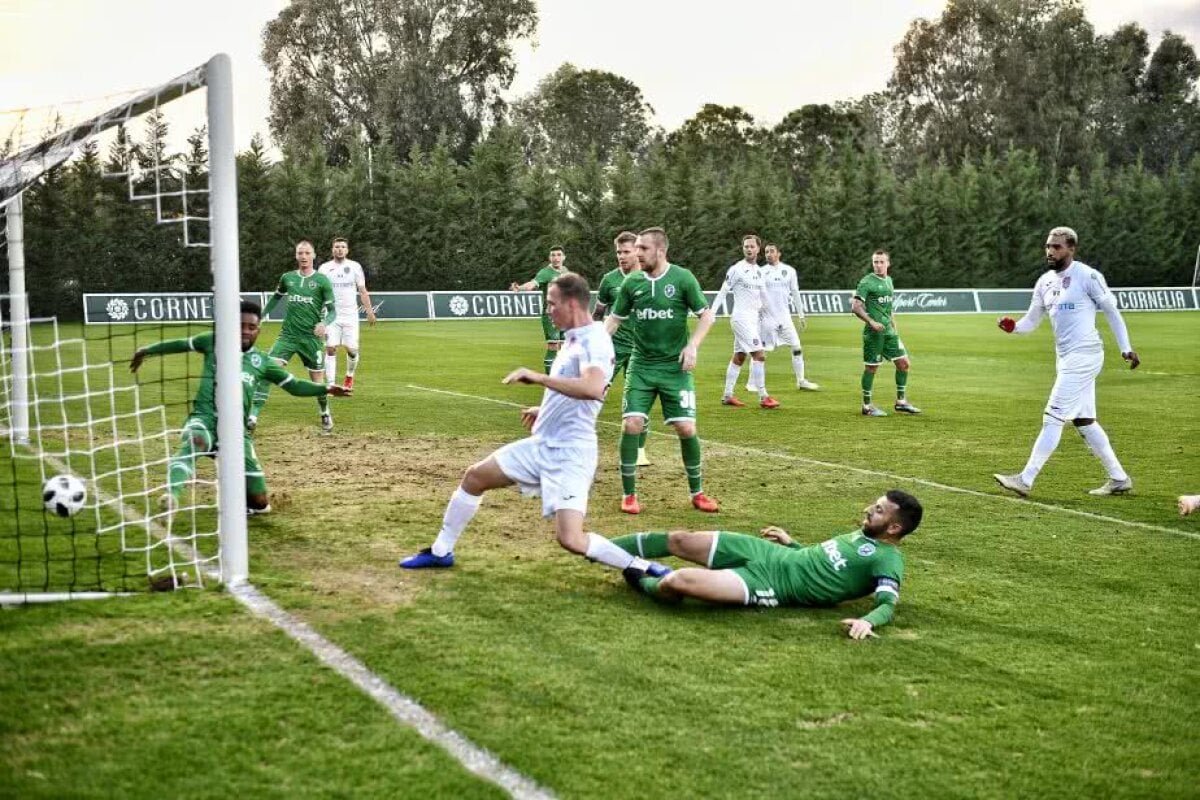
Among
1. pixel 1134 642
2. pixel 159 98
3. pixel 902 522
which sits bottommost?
pixel 1134 642

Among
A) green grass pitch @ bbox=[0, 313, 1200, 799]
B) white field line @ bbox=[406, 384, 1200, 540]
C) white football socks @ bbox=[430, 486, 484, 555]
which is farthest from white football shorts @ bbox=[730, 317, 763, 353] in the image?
white football socks @ bbox=[430, 486, 484, 555]

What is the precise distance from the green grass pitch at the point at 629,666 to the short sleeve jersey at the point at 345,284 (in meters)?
8.69

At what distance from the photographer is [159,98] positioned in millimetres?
7598

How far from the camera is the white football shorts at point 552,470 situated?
7.17 meters

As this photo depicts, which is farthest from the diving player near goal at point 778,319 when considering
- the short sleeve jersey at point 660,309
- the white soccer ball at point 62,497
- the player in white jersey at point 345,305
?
the white soccer ball at point 62,497

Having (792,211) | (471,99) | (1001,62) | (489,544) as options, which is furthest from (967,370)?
(1001,62)

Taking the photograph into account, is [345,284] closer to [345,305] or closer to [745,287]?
[345,305]

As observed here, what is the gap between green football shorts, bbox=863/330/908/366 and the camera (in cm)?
1741

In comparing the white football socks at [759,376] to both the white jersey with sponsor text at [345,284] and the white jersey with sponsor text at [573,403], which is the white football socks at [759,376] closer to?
the white jersey with sponsor text at [345,284]

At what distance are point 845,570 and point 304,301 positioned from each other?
405 inches

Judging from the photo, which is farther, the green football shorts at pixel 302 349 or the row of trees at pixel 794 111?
the row of trees at pixel 794 111

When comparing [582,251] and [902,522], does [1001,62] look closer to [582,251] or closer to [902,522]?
[582,251]

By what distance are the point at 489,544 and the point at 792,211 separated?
44941 millimetres

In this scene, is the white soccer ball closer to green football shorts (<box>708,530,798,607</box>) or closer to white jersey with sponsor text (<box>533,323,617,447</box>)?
white jersey with sponsor text (<box>533,323,617,447</box>)
